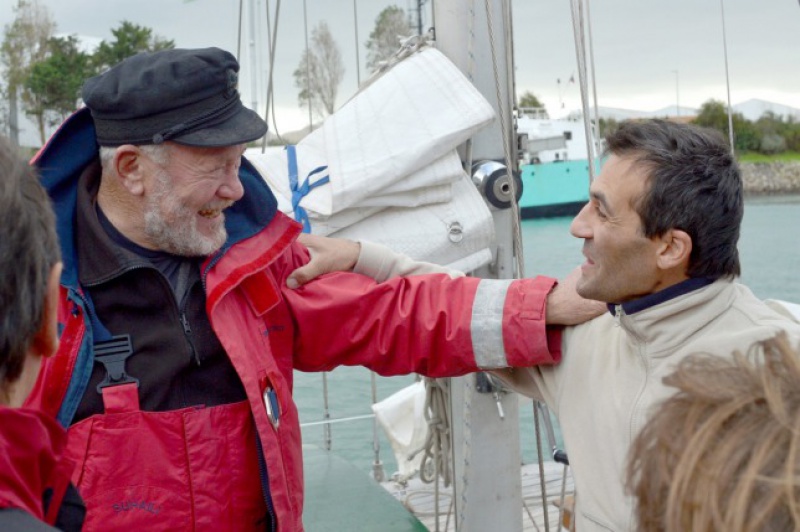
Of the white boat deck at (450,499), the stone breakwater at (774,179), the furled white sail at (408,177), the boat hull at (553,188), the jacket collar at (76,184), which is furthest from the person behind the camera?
the boat hull at (553,188)

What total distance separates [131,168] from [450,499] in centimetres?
191

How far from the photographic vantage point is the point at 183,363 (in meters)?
1.74

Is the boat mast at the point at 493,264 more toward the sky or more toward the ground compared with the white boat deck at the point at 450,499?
more toward the sky

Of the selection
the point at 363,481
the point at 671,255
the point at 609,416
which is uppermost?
the point at 671,255

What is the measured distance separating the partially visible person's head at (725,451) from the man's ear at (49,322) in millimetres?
577

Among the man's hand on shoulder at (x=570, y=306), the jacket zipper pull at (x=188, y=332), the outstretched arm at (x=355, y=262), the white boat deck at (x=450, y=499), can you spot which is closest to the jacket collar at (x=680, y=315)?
the man's hand on shoulder at (x=570, y=306)

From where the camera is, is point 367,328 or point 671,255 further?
point 367,328

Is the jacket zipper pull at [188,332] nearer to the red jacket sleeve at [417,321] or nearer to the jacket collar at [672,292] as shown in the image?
the red jacket sleeve at [417,321]

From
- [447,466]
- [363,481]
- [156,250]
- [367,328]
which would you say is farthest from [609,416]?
[363,481]

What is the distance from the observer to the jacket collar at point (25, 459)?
0.93 m

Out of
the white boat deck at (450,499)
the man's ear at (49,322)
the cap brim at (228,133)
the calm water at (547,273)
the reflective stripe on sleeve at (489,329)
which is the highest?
the cap brim at (228,133)

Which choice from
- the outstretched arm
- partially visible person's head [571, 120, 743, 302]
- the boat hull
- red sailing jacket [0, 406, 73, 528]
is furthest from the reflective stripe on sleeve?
the boat hull

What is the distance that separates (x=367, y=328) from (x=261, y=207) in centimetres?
30

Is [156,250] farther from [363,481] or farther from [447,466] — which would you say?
[363,481]
